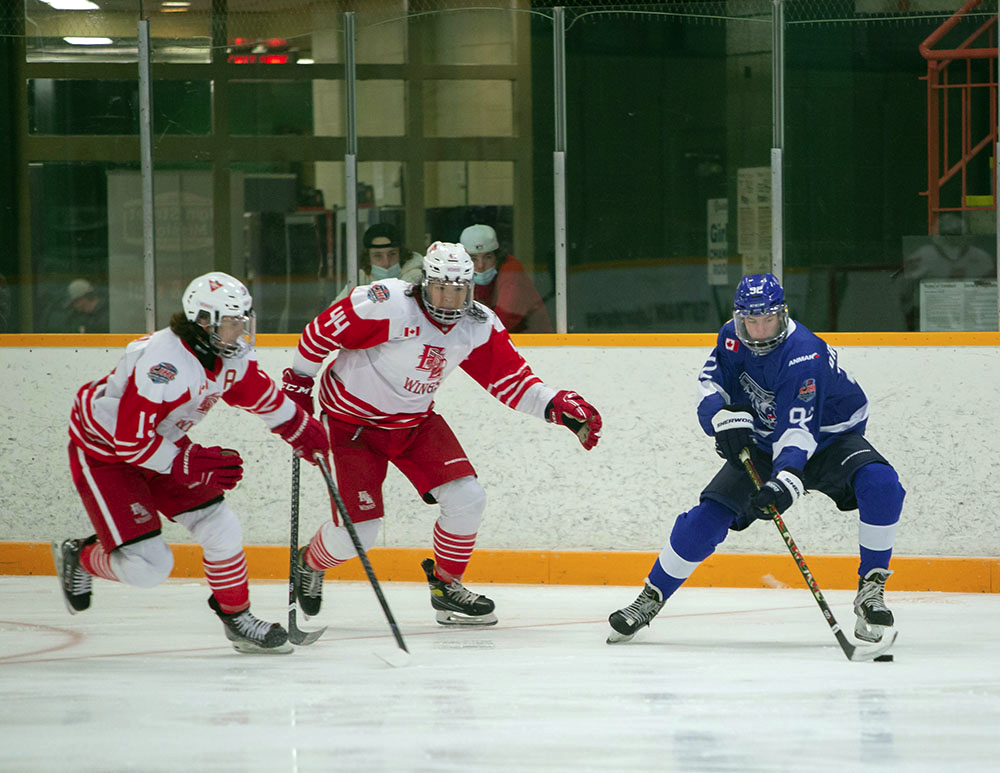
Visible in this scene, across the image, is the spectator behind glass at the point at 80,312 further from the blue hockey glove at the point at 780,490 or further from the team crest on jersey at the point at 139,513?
the blue hockey glove at the point at 780,490

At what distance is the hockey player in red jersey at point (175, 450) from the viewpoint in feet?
10.9

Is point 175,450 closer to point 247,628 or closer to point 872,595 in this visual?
point 247,628

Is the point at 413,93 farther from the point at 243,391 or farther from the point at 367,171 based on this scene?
the point at 243,391

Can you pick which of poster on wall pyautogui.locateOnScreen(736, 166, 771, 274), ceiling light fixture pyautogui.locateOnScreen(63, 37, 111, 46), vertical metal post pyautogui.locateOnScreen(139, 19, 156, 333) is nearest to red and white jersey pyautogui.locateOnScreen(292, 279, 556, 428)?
poster on wall pyautogui.locateOnScreen(736, 166, 771, 274)

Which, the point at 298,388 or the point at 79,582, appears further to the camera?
the point at 298,388

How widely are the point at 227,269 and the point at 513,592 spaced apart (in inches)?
61.2

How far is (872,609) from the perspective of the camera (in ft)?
11.6

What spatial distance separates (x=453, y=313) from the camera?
3.84 meters

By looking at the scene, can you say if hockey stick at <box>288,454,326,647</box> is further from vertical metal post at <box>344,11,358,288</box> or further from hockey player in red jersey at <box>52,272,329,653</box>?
vertical metal post at <box>344,11,358,288</box>

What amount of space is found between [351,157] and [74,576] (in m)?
2.00

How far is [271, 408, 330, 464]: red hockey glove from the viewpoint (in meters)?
3.62

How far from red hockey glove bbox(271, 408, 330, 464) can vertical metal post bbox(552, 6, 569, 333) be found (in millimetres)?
1490

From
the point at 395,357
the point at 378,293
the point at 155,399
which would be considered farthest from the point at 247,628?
the point at 378,293

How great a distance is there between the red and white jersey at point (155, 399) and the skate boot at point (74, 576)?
301mm
